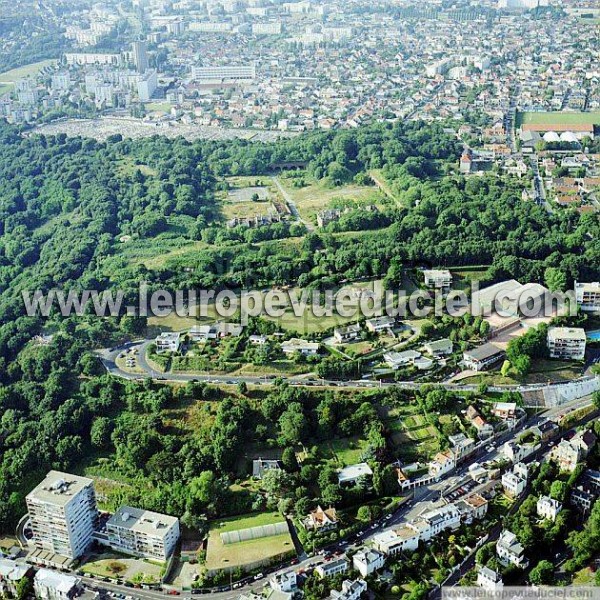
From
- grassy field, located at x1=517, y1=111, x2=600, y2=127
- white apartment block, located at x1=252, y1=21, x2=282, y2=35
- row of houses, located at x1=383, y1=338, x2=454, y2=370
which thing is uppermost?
white apartment block, located at x1=252, y1=21, x2=282, y2=35

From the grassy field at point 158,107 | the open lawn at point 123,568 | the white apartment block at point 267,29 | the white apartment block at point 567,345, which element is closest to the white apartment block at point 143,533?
the open lawn at point 123,568

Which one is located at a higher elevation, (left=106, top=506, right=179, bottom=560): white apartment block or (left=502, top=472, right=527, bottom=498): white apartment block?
(left=502, top=472, right=527, bottom=498): white apartment block

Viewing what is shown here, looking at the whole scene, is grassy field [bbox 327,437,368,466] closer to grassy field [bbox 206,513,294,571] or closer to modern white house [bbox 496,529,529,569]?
grassy field [bbox 206,513,294,571]

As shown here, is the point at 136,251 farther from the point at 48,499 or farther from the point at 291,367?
the point at 48,499

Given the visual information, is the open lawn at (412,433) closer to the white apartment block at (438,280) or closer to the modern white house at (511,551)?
the modern white house at (511,551)

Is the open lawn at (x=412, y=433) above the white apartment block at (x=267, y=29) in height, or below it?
Answer: below

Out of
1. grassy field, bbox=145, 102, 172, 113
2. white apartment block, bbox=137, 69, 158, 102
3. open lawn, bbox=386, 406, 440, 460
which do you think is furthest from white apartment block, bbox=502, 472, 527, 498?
white apartment block, bbox=137, 69, 158, 102
